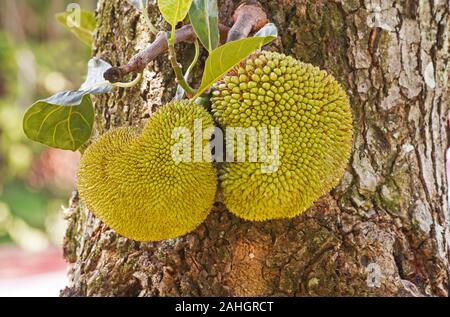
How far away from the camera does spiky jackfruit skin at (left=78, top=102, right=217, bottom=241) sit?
2.74 feet

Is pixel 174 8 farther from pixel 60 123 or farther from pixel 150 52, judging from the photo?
pixel 60 123

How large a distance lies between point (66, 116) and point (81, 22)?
476 mm

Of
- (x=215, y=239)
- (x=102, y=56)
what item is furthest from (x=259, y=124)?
(x=102, y=56)

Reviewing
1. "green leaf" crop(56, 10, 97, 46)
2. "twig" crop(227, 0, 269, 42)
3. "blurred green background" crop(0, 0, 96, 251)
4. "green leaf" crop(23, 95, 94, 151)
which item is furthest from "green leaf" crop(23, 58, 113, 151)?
"blurred green background" crop(0, 0, 96, 251)

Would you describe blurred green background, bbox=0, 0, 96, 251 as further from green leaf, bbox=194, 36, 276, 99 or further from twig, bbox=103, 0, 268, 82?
green leaf, bbox=194, 36, 276, 99

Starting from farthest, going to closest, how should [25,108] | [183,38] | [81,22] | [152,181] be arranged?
1. [25,108]
2. [81,22]
3. [183,38]
4. [152,181]

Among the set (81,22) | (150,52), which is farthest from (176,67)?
(81,22)

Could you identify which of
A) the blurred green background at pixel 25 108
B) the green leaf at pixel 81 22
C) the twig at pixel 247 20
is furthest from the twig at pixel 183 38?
the blurred green background at pixel 25 108

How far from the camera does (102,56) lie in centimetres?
122

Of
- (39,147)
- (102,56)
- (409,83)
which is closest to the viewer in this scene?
(409,83)

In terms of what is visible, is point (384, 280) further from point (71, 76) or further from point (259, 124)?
point (71, 76)

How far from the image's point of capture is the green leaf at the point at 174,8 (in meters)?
0.88

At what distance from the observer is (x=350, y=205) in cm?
103
